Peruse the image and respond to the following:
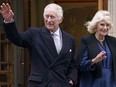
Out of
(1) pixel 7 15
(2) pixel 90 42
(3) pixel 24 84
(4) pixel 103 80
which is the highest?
(1) pixel 7 15

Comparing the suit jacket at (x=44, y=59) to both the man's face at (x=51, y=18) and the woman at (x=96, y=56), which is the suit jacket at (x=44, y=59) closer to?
the man's face at (x=51, y=18)

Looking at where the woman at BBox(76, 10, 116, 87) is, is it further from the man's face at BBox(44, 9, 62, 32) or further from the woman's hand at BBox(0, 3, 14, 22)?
the woman's hand at BBox(0, 3, 14, 22)

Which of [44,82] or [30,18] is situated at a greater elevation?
[30,18]

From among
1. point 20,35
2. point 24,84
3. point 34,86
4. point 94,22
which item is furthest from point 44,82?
point 24,84

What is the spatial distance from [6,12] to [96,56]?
3.93 ft

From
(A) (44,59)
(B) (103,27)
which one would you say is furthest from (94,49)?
(A) (44,59)

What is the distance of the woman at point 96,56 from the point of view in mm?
5367

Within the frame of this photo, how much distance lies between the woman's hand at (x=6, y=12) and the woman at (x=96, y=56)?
1092 millimetres

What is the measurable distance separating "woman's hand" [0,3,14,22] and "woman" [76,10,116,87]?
1092 millimetres

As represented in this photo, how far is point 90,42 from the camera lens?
549 cm

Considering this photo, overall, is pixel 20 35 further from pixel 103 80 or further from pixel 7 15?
pixel 103 80

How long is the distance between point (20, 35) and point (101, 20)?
1.01m

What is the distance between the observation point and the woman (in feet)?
17.6

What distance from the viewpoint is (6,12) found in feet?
15.5
